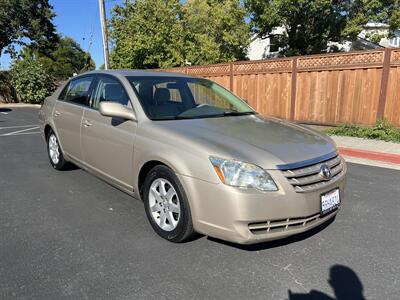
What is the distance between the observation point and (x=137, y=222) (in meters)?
3.72

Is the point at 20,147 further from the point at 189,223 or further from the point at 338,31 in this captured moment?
the point at 338,31

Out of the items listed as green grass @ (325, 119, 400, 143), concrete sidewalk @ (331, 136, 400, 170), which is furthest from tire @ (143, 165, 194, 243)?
green grass @ (325, 119, 400, 143)

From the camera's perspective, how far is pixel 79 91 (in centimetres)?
492

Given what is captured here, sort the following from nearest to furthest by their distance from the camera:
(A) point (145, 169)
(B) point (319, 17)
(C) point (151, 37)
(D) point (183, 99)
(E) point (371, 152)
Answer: (A) point (145, 169) → (D) point (183, 99) → (E) point (371, 152) → (C) point (151, 37) → (B) point (319, 17)

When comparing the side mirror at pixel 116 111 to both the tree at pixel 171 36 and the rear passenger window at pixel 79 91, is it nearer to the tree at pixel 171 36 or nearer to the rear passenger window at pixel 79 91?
the rear passenger window at pixel 79 91

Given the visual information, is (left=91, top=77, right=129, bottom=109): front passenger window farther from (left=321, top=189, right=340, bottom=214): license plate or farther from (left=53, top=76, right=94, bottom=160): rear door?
(left=321, top=189, right=340, bottom=214): license plate

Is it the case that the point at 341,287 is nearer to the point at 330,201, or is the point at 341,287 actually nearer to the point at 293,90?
the point at 330,201

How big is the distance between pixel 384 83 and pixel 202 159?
741cm

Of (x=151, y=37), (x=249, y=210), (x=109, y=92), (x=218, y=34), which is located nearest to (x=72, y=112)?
(x=109, y=92)

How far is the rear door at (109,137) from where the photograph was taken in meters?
3.62

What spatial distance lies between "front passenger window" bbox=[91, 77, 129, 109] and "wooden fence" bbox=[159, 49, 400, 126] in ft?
23.1

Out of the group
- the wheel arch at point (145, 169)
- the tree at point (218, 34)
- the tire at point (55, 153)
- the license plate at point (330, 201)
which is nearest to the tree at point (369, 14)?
the tree at point (218, 34)

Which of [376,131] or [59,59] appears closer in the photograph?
[376,131]

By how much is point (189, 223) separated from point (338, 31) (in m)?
20.3
